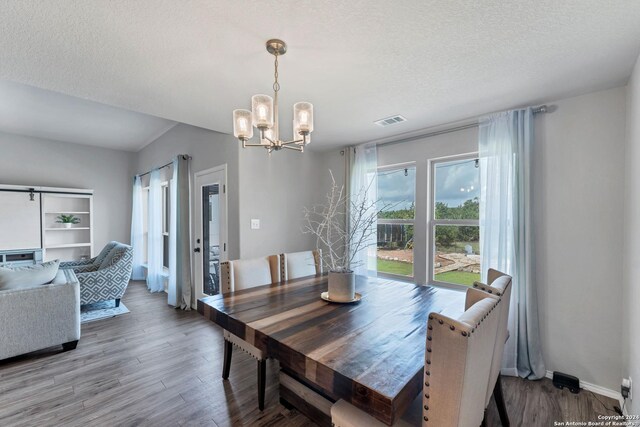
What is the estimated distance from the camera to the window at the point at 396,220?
3273 mm

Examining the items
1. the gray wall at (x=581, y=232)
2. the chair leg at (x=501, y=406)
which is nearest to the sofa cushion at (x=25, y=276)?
the chair leg at (x=501, y=406)

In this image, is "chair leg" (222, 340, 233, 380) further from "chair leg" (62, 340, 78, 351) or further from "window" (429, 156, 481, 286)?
"window" (429, 156, 481, 286)

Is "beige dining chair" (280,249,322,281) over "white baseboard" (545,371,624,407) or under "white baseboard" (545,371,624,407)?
over

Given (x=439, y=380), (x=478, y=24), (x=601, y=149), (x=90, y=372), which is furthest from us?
(x=90, y=372)

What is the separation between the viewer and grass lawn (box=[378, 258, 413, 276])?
330 centimetres

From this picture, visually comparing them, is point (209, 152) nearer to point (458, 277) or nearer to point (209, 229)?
point (209, 229)

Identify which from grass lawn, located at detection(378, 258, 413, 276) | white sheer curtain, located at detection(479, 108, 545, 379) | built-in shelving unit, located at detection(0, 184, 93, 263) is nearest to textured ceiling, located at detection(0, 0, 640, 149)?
white sheer curtain, located at detection(479, 108, 545, 379)

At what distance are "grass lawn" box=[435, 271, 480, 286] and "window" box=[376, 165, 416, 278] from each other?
0.36 m

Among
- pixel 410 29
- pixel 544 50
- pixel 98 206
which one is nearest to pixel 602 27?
pixel 544 50

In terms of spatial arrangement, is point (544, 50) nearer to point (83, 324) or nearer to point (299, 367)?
point (299, 367)

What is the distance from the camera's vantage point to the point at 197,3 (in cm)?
123

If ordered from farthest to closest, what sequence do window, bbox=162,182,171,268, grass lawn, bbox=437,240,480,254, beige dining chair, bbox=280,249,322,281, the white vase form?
window, bbox=162,182,171,268, grass lawn, bbox=437,240,480,254, beige dining chair, bbox=280,249,322,281, the white vase

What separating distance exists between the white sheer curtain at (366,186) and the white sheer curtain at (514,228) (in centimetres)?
129

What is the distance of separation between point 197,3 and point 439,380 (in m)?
1.84
